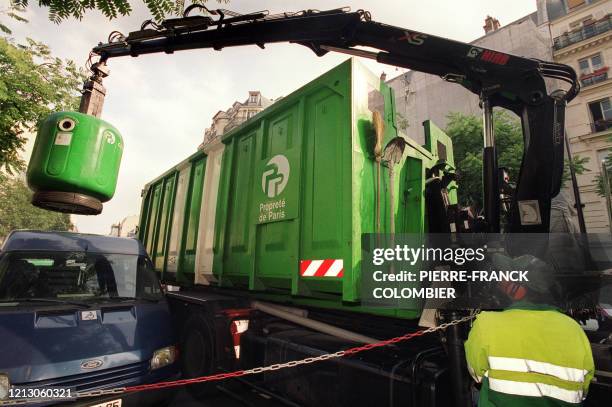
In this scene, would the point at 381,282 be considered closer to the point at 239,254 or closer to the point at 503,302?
the point at 503,302

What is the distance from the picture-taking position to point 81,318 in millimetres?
2934

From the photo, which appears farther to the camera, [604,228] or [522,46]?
[522,46]

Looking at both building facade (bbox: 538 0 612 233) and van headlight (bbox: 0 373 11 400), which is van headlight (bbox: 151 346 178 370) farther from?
building facade (bbox: 538 0 612 233)

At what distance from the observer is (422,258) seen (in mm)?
2852

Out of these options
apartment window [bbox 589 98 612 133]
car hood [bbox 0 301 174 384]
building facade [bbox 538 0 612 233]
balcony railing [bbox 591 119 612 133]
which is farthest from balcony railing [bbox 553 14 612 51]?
car hood [bbox 0 301 174 384]

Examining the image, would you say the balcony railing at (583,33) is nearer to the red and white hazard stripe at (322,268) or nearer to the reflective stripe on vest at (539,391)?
the red and white hazard stripe at (322,268)

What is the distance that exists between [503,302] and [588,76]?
25.4 metres

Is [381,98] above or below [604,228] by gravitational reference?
below

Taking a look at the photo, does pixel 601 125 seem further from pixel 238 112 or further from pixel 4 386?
pixel 238 112

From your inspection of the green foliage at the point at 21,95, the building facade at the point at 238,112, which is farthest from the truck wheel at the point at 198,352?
the building facade at the point at 238,112

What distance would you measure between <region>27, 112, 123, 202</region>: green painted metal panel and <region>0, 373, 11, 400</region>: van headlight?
133 centimetres

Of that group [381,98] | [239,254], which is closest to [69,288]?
[239,254]

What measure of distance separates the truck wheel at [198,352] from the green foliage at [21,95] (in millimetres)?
4680

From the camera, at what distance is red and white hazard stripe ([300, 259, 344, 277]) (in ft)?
8.83
